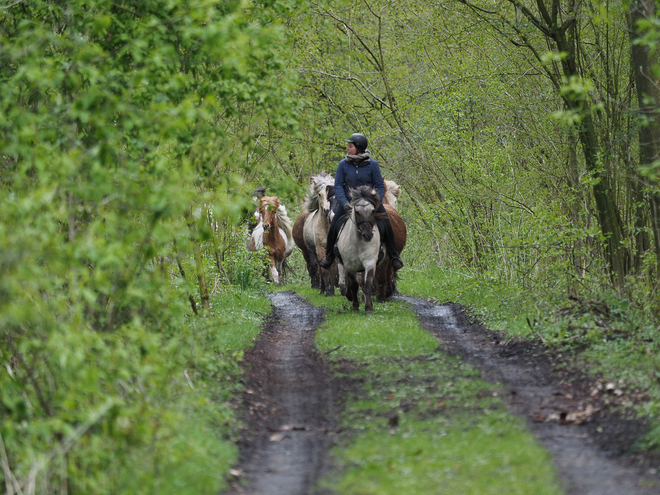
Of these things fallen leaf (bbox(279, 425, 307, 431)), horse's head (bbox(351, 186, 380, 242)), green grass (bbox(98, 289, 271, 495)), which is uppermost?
horse's head (bbox(351, 186, 380, 242))

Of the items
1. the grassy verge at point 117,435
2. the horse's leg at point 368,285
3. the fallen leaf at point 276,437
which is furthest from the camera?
the horse's leg at point 368,285

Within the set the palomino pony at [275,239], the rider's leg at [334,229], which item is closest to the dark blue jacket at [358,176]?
the rider's leg at [334,229]

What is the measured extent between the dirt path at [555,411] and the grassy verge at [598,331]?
0.29 meters

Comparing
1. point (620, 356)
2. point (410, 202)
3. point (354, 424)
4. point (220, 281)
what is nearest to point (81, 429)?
point (354, 424)

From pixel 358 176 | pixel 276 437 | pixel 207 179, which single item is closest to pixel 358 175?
pixel 358 176

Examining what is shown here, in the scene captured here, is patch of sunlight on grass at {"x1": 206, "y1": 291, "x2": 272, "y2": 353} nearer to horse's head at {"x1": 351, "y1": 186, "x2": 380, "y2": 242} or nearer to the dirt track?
the dirt track

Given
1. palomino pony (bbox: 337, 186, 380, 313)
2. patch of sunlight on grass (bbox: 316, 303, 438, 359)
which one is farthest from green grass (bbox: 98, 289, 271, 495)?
palomino pony (bbox: 337, 186, 380, 313)

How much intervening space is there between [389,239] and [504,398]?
23.0ft

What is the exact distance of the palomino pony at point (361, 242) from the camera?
46.1ft

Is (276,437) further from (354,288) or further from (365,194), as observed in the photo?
(354,288)

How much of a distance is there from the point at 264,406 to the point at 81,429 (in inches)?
149

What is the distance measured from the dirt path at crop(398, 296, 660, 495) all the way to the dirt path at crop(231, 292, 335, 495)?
186 centimetres

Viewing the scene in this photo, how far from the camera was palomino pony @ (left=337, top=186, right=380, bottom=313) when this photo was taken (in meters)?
14.0

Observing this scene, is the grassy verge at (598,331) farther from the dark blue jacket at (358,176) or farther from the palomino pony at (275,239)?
the palomino pony at (275,239)
